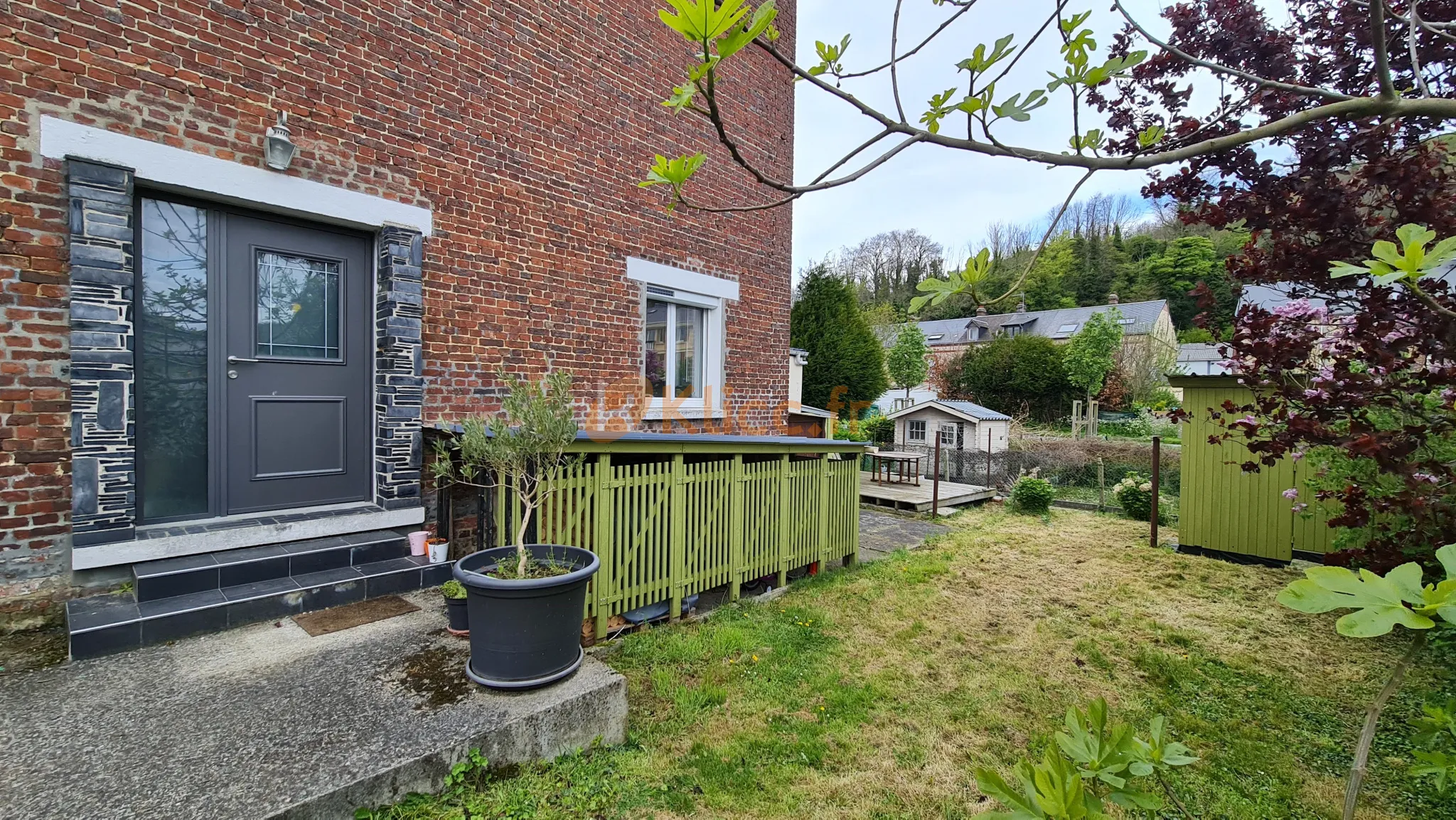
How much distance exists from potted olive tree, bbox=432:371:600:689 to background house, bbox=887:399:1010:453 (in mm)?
12721

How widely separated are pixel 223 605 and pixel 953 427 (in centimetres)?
1477

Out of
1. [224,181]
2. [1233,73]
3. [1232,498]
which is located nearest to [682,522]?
[224,181]

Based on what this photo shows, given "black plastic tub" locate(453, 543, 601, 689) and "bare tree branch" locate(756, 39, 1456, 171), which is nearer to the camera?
"bare tree branch" locate(756, 39, 1456, 171)

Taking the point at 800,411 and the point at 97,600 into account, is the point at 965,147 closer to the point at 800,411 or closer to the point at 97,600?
the point at 97,600

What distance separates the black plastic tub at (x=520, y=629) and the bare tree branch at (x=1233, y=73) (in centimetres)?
278

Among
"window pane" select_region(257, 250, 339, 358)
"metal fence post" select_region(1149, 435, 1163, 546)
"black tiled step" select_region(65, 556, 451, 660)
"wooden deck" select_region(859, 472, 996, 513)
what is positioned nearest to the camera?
"black tiled step" select_region(65, 556, 451, 660)

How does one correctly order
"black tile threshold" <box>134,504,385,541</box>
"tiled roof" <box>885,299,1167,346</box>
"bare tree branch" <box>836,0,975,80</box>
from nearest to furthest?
"bare tree branch" <box>836,0,975,80</box>, "black tile threshold" <box>134,504,385,541</box>, "tiled roof" <box>885,299,1167,346</box>

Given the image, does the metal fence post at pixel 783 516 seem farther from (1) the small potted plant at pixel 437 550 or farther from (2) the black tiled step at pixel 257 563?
(2) the black tiled step at pixel 257 563

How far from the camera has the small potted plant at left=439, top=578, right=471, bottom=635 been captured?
131 inches

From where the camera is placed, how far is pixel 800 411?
10.0 meters

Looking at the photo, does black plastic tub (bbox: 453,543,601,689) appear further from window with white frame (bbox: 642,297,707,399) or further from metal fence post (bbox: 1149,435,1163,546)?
metal fence post (bbox: 1149,435,1163,546)

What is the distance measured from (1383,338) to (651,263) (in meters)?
5.41

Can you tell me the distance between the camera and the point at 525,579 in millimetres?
2877

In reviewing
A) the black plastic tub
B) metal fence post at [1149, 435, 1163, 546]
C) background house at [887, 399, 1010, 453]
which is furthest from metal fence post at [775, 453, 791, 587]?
background house at [887, 399, 1010, 453]
